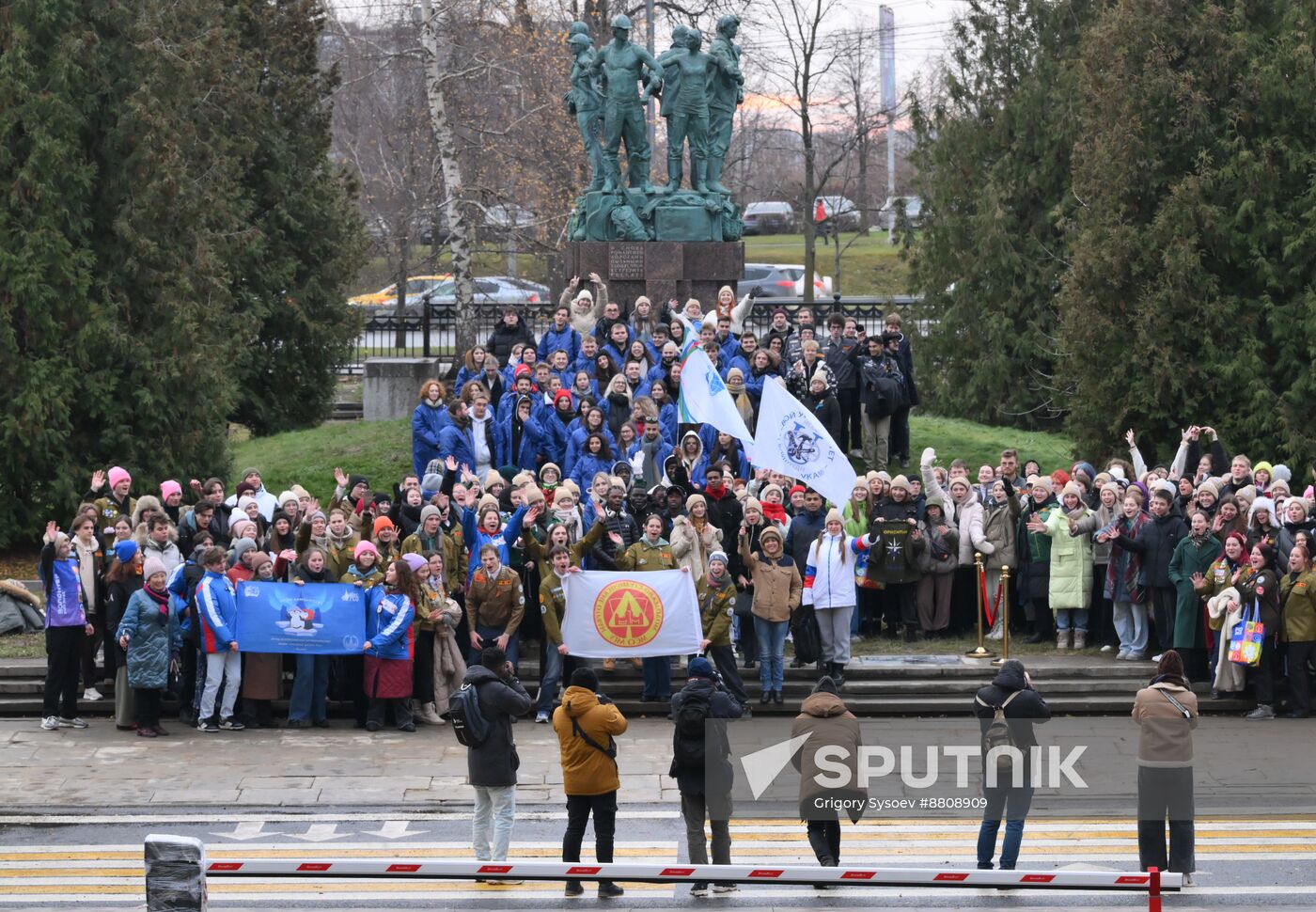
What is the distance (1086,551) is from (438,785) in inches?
259

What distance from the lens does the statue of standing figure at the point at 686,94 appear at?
1035 inches

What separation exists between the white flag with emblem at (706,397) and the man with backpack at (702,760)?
7.10 m

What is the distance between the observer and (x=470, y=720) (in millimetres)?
12703

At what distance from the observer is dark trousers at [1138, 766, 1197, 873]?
42.0ft

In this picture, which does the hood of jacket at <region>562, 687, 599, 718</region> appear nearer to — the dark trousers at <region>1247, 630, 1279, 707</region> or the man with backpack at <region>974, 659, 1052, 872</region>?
the man with backpack at <region>974, 659, 1052, 872</region>

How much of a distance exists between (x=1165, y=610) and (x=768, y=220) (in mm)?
54662

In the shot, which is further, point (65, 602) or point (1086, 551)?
point (1086, 551)

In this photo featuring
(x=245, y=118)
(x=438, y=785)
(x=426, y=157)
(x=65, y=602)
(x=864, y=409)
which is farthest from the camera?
(x=426, y=157)

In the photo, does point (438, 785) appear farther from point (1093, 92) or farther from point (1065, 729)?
point (1093, 92)

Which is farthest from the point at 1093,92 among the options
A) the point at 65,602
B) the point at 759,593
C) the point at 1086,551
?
the point at 65,602

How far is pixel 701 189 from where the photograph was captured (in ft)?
88.0

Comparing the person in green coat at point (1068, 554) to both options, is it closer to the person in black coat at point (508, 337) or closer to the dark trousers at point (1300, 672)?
the dark trousers at point (1300, 672)

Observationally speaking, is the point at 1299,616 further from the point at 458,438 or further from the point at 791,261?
the point at 791,261

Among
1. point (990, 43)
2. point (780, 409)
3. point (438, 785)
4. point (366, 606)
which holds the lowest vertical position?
point (438, 785)
